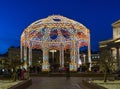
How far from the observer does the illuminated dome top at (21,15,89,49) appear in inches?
2480

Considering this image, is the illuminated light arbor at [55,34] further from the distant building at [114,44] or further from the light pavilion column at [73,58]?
the distant building at [114,44]

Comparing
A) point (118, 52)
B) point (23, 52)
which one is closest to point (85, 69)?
point (23, 52)

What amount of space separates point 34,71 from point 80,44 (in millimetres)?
9160

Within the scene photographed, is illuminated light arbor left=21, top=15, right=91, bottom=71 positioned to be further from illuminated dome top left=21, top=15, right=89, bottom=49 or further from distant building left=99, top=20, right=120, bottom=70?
distant building left=99, top=20, right=120, bottom=70

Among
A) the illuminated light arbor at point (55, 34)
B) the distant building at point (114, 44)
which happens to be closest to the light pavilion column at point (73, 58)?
→ the illuminated light arbor at point (55, 34)

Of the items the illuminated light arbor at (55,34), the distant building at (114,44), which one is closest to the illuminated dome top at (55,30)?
the illuminated light arbor at (55,34)

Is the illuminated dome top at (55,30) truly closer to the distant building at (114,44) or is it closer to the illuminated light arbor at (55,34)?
the illuminated light arbor at (55,34)

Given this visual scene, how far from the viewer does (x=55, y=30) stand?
2662 inches

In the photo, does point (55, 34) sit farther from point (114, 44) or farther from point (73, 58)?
point (114, 44)

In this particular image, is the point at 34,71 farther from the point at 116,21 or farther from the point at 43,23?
the point at 116,21

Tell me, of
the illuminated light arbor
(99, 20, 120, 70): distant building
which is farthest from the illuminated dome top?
(99, 20, 120, 70): distant building

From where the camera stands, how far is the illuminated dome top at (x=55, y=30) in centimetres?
6300

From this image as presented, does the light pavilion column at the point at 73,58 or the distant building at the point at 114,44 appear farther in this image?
the distant building at the point at 114,44

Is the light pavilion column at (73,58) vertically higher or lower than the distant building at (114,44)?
lower
